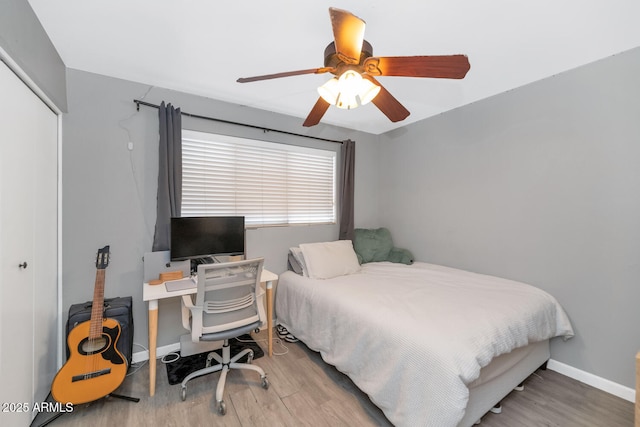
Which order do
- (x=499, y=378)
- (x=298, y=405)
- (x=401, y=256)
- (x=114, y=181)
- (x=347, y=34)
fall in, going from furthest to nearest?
(x=401, y=256), (x=114, y=181), (x=298, y=405), (x=499, y=378), (x=347, y=34)

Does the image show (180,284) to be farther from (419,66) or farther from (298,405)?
(419,66)

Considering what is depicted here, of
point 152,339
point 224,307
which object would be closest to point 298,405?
point 224,307

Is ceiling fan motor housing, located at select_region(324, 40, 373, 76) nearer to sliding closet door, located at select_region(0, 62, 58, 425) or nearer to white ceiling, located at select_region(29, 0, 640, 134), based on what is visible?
white ceiling, located at select_region(29, 0, 640, 134)

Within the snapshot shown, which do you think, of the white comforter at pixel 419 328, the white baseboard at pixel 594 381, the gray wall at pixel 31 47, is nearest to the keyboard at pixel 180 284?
the white comforter at pixel 419 328

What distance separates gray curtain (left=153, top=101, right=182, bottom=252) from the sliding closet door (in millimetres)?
684

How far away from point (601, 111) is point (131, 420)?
3966 millimetres

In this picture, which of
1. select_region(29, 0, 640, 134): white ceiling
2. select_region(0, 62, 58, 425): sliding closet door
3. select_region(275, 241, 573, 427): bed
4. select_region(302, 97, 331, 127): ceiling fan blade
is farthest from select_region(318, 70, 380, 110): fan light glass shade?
select_region(0, 62, 58, 425): sliding closet door

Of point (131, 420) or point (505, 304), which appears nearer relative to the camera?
point (131, 420)

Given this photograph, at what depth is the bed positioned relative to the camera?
140 cm

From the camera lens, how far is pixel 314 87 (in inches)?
96.2

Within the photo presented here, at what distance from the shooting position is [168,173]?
2.34 meters

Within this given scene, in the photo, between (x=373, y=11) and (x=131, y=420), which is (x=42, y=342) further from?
(x=373, y=11)

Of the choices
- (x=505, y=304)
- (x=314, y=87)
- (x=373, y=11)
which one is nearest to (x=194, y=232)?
(x=314, y=87)

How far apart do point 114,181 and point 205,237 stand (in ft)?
2.89
